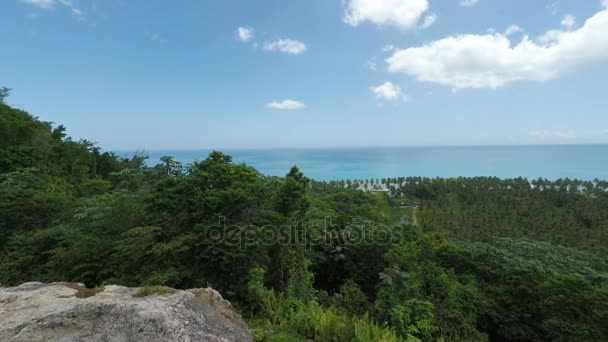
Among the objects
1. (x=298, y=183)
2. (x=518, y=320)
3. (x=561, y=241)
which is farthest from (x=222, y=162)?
(x=561, y=241)

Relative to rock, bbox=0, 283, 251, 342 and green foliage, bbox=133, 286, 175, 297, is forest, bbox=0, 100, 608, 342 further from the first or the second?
green foliage, bbox=133, 286, 175, 297

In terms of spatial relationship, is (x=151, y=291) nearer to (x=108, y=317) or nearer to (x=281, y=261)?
(x=108, y=317)

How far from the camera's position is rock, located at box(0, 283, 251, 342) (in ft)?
9.48

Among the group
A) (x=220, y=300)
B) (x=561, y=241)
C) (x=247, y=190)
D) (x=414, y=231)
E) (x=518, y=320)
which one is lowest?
(x=561, y=241)

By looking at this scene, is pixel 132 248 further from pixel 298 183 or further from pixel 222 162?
pixel 298 183

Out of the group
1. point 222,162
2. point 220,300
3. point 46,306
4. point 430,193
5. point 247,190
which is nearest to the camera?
point 46,306

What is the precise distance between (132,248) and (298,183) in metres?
4.25

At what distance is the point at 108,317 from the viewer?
308 cm

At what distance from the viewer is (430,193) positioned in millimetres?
57000

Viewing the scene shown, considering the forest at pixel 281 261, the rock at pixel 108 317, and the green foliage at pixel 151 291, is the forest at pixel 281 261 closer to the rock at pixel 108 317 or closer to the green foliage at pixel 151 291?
the rock at pixel 108 317

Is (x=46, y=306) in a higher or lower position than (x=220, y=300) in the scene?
higher

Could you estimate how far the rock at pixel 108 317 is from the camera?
9.48 ft

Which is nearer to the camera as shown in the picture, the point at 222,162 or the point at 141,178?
the point at 222,162

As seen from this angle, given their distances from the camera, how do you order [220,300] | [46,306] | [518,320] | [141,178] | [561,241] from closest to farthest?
[46,306]
[220,300]
[518,320]
[141,178]
[561,241]
